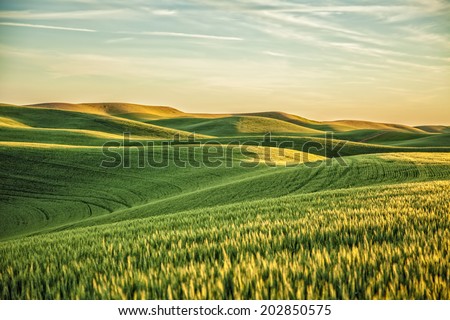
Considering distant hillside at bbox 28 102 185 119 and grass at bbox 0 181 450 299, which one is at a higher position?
distant hillside at bbox 28 102 185 119

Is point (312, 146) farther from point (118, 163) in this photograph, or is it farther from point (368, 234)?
point (368, 234)

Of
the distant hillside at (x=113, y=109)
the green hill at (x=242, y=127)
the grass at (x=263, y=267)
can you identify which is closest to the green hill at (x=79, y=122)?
the green hill at (x=242, y=127)

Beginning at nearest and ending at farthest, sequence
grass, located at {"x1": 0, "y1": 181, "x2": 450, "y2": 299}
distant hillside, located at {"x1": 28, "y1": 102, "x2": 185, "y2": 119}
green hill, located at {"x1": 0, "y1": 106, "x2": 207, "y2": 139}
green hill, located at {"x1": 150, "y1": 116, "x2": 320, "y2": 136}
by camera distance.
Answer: grass, located at {"x1": 0, "y1": 181, "x2": 450, "y2": 299}, green hill, located at {"x1": 0, "y1": 106, "x2": 207, "y2": 139}, green hill, located at {"x1": 150, "y1": 116, "x2": 320, "y2": 136}, distant hillside, located at {"x1": 28, "y1": 102, "x2": 185, "y2": 119}

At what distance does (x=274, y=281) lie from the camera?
104 inches

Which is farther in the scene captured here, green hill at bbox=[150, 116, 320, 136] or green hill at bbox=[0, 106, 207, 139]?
green hill at bbox=[150, 116, 320, 136]

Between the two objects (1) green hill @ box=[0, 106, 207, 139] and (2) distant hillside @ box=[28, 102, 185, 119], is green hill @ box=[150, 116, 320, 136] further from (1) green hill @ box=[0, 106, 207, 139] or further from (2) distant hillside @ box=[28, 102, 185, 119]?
(2) distant hillside @ box=[28, 102, 185, 119]

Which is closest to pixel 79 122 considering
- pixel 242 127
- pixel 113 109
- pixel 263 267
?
pixel 242 127

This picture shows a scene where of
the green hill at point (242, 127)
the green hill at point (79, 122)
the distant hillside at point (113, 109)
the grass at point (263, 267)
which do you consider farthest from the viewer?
the distant hillside at point (113, 109)

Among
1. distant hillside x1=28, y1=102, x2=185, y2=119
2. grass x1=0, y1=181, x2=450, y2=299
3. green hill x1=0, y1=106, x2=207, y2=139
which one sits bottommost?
grass x1=0, y1=181, x2=450, y2=299

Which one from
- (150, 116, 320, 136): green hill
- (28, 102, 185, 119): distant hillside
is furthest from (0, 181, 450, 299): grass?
(28, 102, 185, 119): distant hillside

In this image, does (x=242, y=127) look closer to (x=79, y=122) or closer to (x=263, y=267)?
(x=79, y=122)

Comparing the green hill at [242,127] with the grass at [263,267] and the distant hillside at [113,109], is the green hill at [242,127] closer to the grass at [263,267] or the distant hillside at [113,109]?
the distant hillside at [113,109]

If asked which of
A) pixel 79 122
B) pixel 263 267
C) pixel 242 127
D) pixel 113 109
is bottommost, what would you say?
pixel 263 267

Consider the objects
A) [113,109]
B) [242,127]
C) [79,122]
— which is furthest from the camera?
[113,109]
